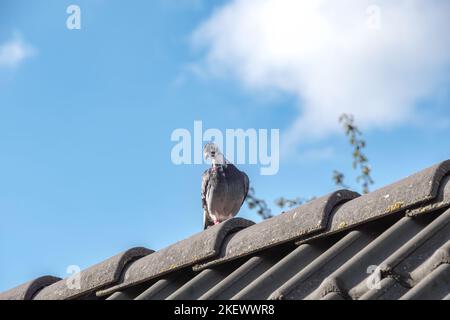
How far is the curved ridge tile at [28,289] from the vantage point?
621 centimetres

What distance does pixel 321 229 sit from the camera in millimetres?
4781

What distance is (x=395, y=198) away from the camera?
460 cm

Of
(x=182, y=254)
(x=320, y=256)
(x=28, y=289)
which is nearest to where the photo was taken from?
(x=320, y=256)

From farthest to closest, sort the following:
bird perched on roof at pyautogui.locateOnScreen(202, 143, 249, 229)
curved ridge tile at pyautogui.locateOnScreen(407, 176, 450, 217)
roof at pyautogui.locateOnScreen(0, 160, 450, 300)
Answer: bird perched on roof at pyautogui.locateOnScreen(202, 143, 249, 229), curved ridge tile at pyautogui.locateOnScreen(407, 176, 450, 217), roof at pyautogui.locateOnScreen(0, 160, 450, 300)

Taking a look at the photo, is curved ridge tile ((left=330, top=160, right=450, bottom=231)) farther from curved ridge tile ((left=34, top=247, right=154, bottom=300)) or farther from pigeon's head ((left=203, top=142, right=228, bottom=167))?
pigeon's head ((left=203, top=142, right=228, bottom=167))

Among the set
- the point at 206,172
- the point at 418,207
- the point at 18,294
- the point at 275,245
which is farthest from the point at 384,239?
the point at 206,172

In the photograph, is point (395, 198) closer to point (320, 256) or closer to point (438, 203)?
point (438, 203)

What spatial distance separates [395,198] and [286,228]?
1.96ft

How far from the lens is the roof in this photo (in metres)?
4.00

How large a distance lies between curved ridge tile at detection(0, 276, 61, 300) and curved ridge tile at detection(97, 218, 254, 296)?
75 centimetres

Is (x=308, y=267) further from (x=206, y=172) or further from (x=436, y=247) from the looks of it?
(x=206, y=172)

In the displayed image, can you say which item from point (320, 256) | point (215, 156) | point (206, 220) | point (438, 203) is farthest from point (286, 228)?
point (206, 220)

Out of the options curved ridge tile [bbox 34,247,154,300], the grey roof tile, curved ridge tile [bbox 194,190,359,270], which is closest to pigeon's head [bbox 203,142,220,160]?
curved ridge tile [bbox 34,247,154,300]
